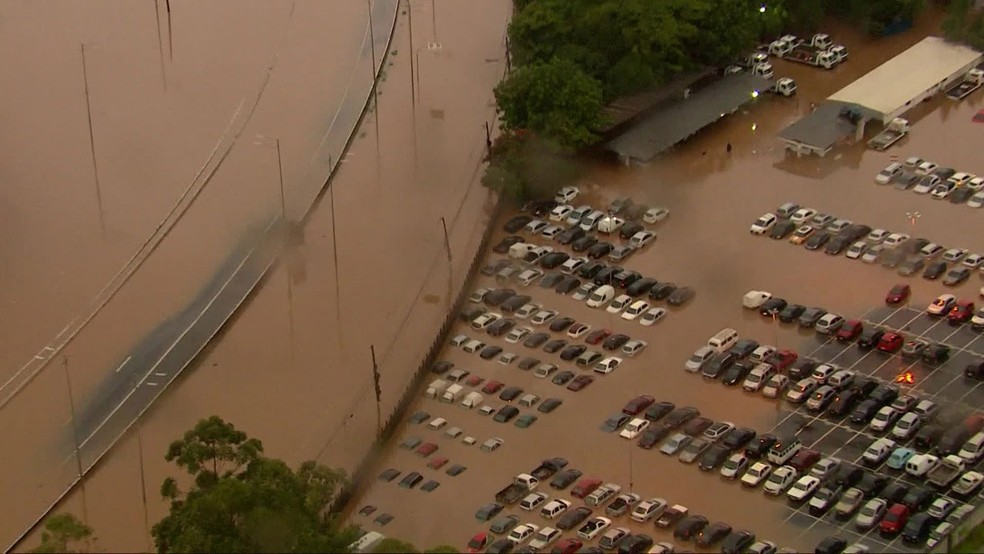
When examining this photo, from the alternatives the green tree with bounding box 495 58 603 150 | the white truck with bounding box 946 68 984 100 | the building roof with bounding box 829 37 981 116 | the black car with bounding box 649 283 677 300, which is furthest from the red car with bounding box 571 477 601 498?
the white truck with bounding box 946 68 984 100

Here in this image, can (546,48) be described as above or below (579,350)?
above

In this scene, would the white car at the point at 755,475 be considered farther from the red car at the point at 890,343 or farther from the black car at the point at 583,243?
the black car at the point at 583,243

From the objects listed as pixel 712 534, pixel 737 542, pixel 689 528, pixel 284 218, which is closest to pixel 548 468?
pixel 689 528

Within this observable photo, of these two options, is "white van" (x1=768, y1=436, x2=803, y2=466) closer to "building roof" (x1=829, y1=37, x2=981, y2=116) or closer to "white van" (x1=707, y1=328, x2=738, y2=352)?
"white van" (x1=707, y1=328, x2=738, y2=352)

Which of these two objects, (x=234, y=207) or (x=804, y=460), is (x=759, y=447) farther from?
(x=234, y=207)

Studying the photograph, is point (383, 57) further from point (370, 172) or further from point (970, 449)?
point (970, 449)

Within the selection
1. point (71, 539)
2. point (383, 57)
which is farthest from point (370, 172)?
point (71, 539)
